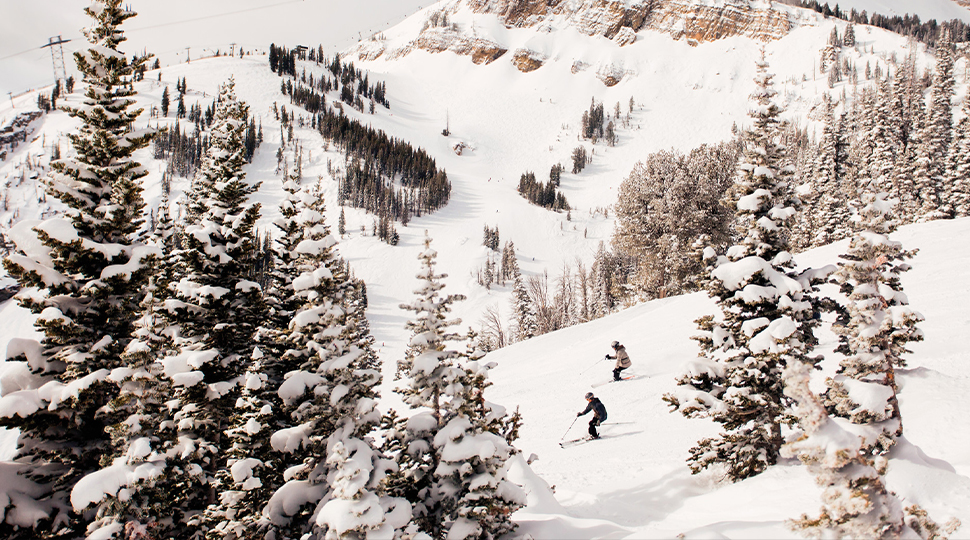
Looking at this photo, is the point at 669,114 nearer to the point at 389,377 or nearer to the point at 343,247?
the point at 343,247

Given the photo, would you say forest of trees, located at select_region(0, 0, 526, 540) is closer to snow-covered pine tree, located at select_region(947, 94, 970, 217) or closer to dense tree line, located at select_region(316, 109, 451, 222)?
snow-covered pine tree, located at select_region(947, 94, 970, 217)

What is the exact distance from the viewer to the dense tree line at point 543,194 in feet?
398

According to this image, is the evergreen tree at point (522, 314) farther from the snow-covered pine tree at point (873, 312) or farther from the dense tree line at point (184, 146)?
the dense tree line at point (184, 146)

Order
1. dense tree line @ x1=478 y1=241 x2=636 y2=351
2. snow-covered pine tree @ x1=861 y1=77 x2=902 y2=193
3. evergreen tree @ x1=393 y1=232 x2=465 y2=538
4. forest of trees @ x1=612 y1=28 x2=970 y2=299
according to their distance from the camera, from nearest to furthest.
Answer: evergreen tree @ x1=393 y1=232 x2=465 y2=538
forest of trees @ x1=612 y1=28 x2=970 y2=299
snow-covered pine tree @ x1=861 y1=77 x2=902 y2=193
dense tree line @ x1=478 y1=241 x2=636 y2=351

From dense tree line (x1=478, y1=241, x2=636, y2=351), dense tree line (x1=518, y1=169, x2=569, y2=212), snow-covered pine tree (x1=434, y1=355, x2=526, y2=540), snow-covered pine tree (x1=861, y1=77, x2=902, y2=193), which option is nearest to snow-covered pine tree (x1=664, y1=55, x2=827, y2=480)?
snow-covered pine tree (x1=434, y1=355, x2=526, y2=540)

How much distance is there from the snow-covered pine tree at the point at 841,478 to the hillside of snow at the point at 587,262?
232cm

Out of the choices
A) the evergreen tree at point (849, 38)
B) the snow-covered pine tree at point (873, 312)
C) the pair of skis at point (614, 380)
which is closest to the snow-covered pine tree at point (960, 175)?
the pair of skis at point (614, 380)

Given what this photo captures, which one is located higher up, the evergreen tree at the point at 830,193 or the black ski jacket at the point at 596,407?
the evergreen tree at the point at 830,193

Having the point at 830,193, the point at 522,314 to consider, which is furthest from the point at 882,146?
the point at 522,314

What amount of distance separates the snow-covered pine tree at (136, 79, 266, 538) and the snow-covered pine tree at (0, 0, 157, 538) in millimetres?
1257

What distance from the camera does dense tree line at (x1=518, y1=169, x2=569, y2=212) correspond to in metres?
121

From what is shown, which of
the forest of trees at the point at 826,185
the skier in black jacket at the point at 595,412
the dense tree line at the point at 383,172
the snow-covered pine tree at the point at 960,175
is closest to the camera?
the skier in black jacket at the point at 595,412

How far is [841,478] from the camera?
3916 mm

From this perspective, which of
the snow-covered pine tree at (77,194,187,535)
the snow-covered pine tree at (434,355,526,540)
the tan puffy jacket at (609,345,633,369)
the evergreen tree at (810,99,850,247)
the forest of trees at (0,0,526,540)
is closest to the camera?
the snow-covered pine tree at (434,355,526,540)
